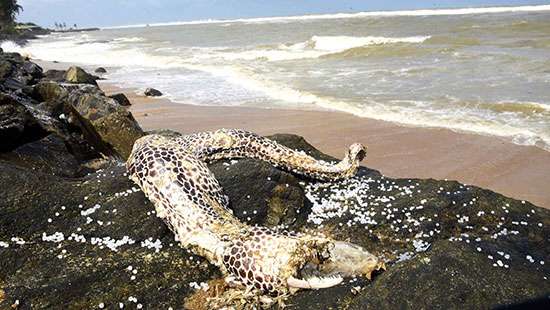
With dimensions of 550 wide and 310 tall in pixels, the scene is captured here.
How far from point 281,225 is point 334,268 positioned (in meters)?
1.29

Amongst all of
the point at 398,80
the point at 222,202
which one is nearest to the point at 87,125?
the point at 222,202

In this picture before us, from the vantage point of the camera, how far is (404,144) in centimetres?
991

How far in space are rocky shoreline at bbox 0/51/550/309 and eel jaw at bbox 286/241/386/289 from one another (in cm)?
9

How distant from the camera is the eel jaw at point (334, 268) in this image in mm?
3668

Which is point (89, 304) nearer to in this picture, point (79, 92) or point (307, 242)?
point (307, 242)

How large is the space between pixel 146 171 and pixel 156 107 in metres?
10.5

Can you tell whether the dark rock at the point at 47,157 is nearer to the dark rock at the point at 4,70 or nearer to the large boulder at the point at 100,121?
the large boulder at the point at 100,121

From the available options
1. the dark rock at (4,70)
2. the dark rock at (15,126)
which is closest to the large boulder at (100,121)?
Answer: the dark rock at (15,126)

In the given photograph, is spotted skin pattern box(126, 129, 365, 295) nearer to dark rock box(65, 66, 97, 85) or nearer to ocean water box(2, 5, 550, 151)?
ocean water box(2, 5, 550, 151)

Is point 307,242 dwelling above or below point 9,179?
below

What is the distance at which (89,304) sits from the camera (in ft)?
12.4

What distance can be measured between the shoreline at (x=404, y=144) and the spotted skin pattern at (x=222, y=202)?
326 centimetres

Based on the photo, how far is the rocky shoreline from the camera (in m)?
3.35

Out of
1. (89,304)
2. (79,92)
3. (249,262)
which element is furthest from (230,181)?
(79,92)
